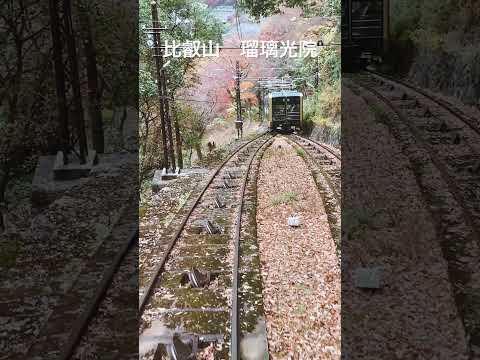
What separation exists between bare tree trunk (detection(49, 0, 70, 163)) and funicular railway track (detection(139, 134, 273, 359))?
6.30ft

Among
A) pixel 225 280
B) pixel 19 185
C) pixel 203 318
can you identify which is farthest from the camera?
pixel 19 185

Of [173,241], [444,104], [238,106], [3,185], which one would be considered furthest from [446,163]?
[3,185]

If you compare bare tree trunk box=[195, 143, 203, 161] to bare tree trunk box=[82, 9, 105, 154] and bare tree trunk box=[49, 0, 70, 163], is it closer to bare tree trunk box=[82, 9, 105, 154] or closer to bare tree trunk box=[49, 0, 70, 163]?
bare tree trunk box=[82, 9, 105, 154]

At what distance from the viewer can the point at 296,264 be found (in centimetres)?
370

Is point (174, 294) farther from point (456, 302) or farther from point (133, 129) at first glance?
point (456, 302)

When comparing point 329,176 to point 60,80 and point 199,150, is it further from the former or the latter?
point 60,80

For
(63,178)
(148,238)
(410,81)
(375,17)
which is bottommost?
(148,238)

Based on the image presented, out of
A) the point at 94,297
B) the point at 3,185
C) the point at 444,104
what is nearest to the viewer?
the point at 94,297

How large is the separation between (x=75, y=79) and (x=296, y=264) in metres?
3.16

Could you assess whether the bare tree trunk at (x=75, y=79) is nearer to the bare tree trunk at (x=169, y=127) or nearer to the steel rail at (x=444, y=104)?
the bare tree trunk at (x=169, y=127)

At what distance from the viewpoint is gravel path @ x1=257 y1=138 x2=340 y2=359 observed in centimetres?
318

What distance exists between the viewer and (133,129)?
408 centimetres

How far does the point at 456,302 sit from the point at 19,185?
4.61 meters

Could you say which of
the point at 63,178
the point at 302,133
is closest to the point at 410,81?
the point at 302,133
